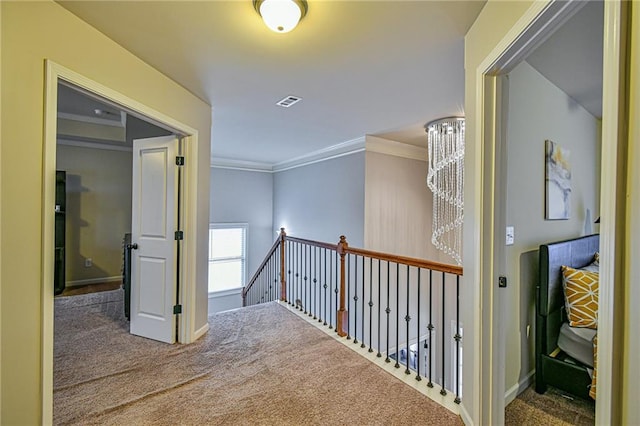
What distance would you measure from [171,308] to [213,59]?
2230 millimetres

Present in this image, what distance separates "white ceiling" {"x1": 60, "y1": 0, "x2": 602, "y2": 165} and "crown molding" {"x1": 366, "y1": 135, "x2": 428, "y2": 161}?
109 cm

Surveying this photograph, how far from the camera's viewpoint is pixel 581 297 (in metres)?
2.05

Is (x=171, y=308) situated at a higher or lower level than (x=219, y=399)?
higher

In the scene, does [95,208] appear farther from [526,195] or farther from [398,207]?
[526,195]

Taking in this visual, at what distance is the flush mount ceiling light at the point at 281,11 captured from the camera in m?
1.47

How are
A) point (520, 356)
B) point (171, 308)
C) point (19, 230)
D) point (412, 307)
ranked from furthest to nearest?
point (412, 307) → point (171, 308) → point (520, 356) → point (19, 230)

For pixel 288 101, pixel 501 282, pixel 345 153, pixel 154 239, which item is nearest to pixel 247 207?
pixel 345 153

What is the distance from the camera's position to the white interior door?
280cm

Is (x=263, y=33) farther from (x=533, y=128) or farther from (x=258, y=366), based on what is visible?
(x=258, y=366)

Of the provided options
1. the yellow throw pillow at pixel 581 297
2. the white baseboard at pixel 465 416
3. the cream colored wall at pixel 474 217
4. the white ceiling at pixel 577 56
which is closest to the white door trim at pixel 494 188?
the cream colored wall at pixel 474 217

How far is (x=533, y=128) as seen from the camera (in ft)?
7.13

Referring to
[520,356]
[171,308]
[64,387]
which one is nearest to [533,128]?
[520,356]

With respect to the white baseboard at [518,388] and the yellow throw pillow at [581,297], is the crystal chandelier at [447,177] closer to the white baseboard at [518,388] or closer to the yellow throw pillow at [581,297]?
the yellow throw pillow at [581,297]

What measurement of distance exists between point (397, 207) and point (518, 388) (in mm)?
3098
